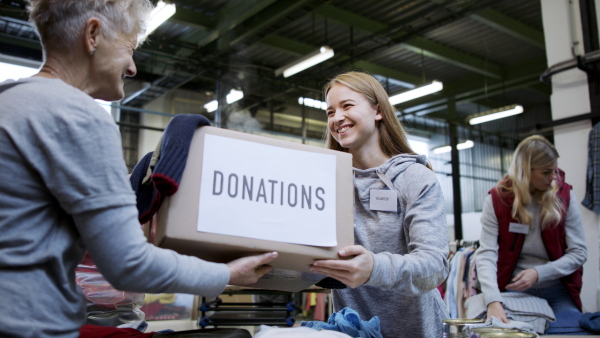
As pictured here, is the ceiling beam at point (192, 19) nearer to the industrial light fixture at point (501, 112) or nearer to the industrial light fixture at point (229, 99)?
the industrial light fixture at point (229, 99)

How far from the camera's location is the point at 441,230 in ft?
3.84

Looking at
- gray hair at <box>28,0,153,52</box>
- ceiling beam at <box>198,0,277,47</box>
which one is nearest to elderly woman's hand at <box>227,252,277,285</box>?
gray hair at <box>28,0,153,52</box>

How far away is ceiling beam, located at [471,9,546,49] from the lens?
7903 mm

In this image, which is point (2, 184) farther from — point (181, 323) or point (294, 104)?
point (294, 104)

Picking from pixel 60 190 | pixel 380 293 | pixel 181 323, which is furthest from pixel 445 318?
pixel 181 323

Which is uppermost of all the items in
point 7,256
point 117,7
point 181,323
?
point 117,7

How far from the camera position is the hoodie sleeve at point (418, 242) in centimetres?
102

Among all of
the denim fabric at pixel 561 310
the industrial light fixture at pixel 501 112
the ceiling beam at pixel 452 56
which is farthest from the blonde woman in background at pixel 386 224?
the industrial light fixture at pixel 501 112

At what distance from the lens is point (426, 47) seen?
349 inches

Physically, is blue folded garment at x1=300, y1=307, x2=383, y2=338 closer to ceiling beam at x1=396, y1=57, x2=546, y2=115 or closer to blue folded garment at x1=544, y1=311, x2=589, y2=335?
blue folded garment at x1=544, y1=311, x2=589, y2=335

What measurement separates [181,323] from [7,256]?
3284mm

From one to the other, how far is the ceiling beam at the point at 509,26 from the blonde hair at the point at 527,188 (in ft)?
18.8

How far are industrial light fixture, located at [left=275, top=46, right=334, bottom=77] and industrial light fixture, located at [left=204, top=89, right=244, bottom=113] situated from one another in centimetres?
76

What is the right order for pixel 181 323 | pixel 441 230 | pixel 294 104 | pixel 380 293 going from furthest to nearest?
pixel 294 104 < pixel 181 323 < pixel 380 293 < pixel 441 230
